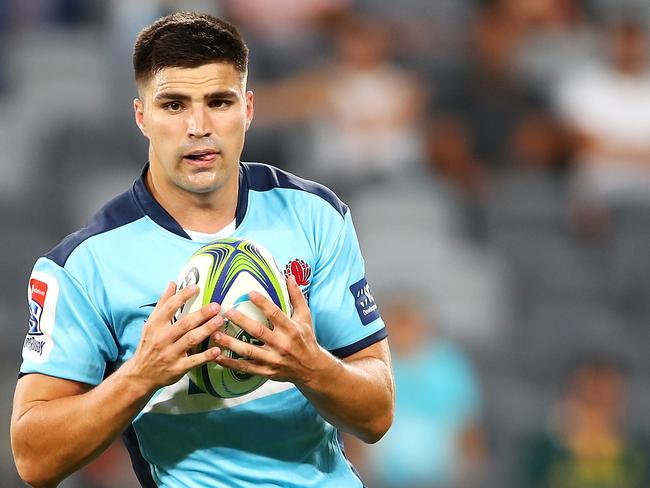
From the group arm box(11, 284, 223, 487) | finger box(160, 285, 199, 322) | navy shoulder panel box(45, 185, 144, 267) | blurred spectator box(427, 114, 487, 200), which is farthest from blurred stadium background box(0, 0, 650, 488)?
finger box(160, 285, 199, 322)

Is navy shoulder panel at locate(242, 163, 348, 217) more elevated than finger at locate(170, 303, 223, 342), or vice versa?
navy shoulder panel at locate(242, 163, 348, 217)

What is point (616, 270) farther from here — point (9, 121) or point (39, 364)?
point (39, 364)

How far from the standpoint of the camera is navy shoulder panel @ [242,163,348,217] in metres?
4.00

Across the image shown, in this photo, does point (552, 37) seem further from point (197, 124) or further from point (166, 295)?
point (166, 295)

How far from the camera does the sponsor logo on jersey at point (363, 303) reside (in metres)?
3.94

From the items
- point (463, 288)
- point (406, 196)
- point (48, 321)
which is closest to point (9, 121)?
point (406, 196)

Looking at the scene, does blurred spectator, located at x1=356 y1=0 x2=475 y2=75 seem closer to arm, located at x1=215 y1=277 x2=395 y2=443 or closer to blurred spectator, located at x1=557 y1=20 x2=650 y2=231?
blurred spectator, located at x1=557 y1=20 x2=650 y2=231

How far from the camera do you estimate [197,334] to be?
10.3ft

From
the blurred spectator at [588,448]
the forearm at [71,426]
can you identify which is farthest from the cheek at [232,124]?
the blurred spectator at [588,448]

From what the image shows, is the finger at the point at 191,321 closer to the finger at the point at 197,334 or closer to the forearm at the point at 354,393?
the finger at the point at 197,334

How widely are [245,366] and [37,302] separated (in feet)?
2.58

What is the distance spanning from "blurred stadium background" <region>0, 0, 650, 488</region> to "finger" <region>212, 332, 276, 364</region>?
514cm

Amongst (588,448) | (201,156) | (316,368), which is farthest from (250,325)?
(588,448)

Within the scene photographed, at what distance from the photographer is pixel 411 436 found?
8172 mm
